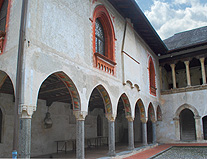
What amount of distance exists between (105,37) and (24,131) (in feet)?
22.3

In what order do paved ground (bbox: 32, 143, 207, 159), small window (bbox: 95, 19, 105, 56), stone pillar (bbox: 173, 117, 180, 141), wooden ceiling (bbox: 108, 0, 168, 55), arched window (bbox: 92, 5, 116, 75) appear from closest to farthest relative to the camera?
arched window (bbox: 92, 5, 116, 75) < small window (bbox: 95, 19, 105, 56) < paved ground (bbox: 32, 143, 207, 159) < wooden ceiling (bbox: 108, 0, 168, 55) < stone pillar (bbox: 173, 117, 180, 141)

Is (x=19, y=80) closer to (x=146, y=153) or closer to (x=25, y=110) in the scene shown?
(x=25, y=110)

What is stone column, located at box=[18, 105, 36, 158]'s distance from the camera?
19.4 ft

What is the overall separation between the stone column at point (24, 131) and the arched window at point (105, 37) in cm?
500

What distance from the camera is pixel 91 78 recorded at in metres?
9.24

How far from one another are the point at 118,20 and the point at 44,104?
612cm

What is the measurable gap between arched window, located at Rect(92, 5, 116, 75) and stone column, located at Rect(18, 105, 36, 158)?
5.00 metres

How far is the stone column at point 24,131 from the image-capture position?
5.92 metres

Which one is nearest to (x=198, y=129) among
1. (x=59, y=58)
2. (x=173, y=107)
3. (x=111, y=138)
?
(x=173, y=107)

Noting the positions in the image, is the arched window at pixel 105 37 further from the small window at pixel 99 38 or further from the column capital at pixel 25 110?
the column capital at pixel 25 110

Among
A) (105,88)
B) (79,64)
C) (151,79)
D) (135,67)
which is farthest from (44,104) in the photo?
(151,79)

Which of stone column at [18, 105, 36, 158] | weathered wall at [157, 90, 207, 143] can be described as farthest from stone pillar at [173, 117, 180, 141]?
stone column at [18, 105, 36, 158]

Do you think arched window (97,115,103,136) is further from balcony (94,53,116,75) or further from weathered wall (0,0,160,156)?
balcony (94,53,116,75)

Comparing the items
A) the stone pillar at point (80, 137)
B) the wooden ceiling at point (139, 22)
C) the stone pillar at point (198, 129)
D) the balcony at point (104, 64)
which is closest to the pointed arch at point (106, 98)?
the balcony at point (104, 64)
